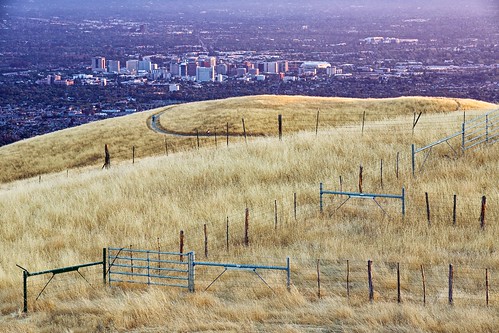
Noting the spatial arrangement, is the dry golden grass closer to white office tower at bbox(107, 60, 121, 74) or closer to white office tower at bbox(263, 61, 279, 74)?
white office tower at bbox(263, 61, 279, 74)

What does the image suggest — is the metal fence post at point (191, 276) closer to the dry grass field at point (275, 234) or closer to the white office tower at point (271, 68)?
the dry grass field at point (275, 234)

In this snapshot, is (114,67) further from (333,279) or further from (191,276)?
(333,279)

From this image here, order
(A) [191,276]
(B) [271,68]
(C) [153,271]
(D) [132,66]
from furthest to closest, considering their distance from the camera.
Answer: (D) [132,66] < (B) [271,68] < (C) [153,271] < (A) [191,276]

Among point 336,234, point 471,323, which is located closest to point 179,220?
point 336,234

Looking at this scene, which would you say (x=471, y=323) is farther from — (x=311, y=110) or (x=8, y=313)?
(x=311, y=110)

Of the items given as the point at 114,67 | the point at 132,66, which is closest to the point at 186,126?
the point at 132,66

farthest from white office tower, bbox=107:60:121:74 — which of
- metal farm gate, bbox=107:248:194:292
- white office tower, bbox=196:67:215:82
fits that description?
metal farm gate, bbox=107:248:194:292

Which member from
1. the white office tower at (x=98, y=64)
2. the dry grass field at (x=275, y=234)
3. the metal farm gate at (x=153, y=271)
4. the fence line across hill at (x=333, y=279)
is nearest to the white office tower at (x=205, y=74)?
the white office tower at (x=98, y=64)
